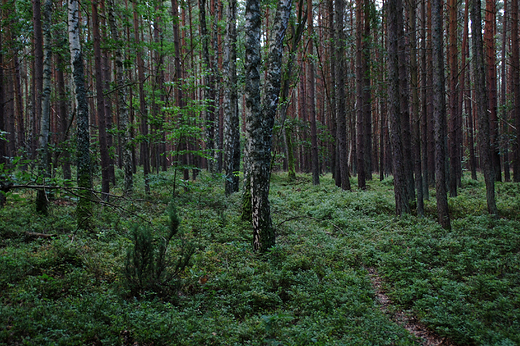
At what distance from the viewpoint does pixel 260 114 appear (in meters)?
7.03

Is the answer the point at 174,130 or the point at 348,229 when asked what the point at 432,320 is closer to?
the point at 348,229

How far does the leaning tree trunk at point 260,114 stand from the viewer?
6.83 meters

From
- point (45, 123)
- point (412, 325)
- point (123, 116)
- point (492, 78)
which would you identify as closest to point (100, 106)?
point (123, 116)

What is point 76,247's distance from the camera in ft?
19.7

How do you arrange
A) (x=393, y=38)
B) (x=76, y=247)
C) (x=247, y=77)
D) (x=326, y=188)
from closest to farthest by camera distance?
1. (x=76, y=247)
2. (x=247, y=77)
3. (x=393, y=38)
4. (x=326, y=188)

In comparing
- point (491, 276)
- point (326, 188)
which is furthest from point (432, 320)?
point (326, 188)

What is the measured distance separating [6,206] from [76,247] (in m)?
4.80

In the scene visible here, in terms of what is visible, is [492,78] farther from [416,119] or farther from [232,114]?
[232,114]

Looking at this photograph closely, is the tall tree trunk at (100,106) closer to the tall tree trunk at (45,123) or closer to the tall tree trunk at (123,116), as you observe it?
the tall tree trunk at (123,116)

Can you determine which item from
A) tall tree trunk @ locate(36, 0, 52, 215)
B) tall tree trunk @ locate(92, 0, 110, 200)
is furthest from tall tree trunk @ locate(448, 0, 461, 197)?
tall tree trunk @ locate(36, 0, 52, 215)

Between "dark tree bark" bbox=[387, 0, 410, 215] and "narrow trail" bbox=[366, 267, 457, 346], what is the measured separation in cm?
555

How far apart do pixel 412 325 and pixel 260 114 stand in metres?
4.89

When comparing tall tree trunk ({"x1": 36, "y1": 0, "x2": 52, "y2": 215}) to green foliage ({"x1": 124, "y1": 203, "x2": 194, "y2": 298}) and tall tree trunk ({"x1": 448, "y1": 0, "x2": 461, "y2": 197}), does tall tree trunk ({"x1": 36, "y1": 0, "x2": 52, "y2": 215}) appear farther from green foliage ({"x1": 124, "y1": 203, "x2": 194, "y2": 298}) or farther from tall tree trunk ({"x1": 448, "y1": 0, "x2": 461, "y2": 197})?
tall tree trunk ({"x1": 448, "y1": 0, "x2": 461, "y2": 197})

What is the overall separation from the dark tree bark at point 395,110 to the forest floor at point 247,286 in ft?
6.68
